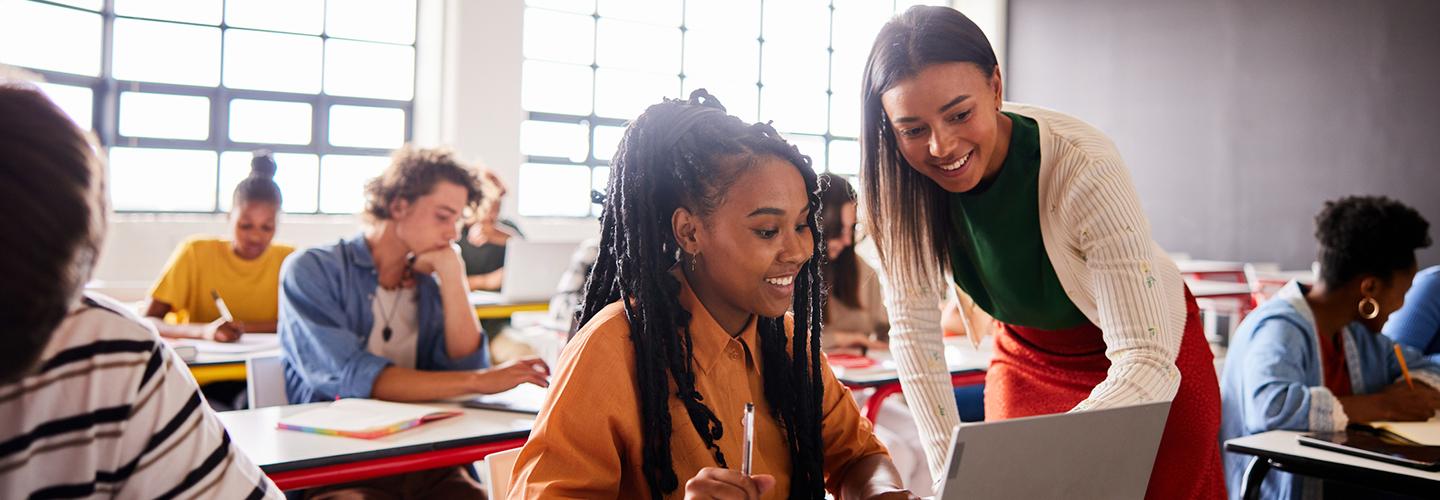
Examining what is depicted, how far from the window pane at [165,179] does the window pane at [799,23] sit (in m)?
4.57

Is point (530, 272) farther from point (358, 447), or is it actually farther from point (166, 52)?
point (166, 52)

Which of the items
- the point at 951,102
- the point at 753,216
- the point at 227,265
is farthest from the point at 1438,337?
the point at 227,265

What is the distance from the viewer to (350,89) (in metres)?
6.86

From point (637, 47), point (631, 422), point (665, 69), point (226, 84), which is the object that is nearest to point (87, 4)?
point (226, 84)

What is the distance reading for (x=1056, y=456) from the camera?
3.29 feet

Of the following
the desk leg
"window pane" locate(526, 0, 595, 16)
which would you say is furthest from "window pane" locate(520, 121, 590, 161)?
the desk leg

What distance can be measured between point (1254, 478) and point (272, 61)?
20.0 ft

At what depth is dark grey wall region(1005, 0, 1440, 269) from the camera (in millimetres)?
6418

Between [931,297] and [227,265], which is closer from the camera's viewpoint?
[931,297]

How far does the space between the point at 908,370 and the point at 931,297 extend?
0.41ft

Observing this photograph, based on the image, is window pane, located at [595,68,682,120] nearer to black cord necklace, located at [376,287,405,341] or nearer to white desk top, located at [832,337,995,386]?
white desk top, located at [832,337,995,386]

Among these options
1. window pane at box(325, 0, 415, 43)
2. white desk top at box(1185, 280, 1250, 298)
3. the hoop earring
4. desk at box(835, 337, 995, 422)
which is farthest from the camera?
window pane at box(325, 0, 415, 43)

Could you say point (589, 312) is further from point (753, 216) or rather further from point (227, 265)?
point (227, 265)

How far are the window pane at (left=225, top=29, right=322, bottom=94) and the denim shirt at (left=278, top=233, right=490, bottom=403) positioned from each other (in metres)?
4.51
